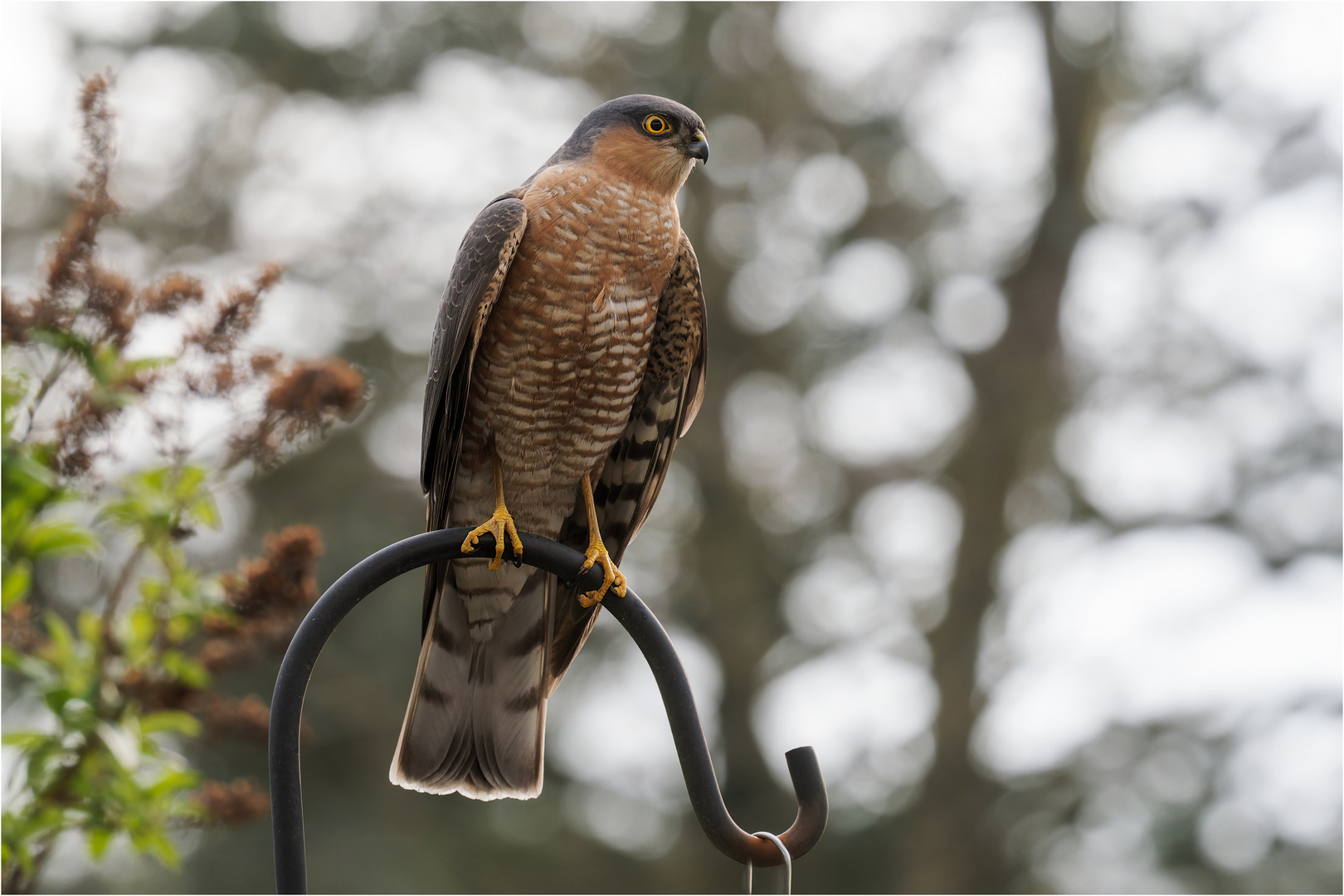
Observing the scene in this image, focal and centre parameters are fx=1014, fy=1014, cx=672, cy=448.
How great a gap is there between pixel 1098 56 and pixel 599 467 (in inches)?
251

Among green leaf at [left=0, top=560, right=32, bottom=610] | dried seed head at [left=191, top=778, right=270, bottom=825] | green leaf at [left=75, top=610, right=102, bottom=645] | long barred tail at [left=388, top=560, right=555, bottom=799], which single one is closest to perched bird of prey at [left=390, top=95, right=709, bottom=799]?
long barred tail at [left=388, top=560, right=555, bottom=799]

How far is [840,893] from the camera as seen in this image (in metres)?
7.14

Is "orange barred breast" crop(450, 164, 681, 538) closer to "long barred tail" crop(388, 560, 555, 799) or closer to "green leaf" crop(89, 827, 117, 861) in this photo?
"long barred tail" crop(388, 560, 555, 799)

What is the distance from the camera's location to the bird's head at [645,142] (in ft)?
8.43

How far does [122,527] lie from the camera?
2223mm

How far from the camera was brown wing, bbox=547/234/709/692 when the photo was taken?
2586 millimetres

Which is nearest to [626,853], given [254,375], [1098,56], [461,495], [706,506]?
[706,506]

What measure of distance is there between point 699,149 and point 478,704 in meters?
1.52

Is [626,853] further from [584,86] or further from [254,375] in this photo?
[254,375]

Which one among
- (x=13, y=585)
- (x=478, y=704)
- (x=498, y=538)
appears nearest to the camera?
(x=13, y=585)

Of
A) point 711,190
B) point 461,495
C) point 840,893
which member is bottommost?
point 840,893

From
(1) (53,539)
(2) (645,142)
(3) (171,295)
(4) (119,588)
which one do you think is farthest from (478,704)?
(2) (645,142)

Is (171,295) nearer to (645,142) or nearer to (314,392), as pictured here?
(314,392)

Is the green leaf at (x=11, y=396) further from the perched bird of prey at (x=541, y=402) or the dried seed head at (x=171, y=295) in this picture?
the perched bird of prey at (x=541, y=402)
